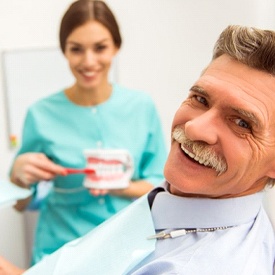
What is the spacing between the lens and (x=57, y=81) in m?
2.02

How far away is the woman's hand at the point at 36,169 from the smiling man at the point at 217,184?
1.50ft

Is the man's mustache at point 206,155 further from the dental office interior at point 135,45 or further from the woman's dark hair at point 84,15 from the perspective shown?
the dental office interior at point 135,45

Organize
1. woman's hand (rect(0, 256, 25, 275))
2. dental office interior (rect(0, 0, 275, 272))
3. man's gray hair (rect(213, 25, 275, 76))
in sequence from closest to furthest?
man's gray hair (rect(213, 25, 275, 76)) < woman's hand (rect(0, 256, 25, 275)) < dental office interior (rect(0, 0, 275, 272))

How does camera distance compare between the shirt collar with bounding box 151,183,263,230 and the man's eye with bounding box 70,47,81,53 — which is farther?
the man's eye with bounding box 70,47,81,53

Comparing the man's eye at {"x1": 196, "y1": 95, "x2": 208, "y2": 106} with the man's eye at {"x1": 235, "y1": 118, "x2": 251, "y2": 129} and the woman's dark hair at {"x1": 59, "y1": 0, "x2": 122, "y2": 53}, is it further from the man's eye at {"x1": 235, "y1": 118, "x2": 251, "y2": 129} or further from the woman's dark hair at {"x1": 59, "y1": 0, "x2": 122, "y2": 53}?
the woman's dark hair at {"x1": 59, "y1": 0, "x2": 122, "y2": 53}

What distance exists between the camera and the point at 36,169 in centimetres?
136

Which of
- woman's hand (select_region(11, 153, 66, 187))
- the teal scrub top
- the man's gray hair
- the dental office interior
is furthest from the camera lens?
the dental office interior

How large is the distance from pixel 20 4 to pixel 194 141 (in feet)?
4.42

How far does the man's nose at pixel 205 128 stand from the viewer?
0.77m

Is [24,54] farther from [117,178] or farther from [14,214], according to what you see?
[117,178]

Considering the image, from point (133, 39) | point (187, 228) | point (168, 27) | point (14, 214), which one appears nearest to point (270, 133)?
point (187, 228)

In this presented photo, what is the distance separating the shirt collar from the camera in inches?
33.2

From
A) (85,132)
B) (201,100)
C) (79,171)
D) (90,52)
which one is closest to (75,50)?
(90,52)

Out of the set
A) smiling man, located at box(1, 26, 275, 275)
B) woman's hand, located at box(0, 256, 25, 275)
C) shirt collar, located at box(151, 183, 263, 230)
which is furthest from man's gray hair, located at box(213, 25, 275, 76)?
woman's hand, located at box(0, 256, 25, 275)
